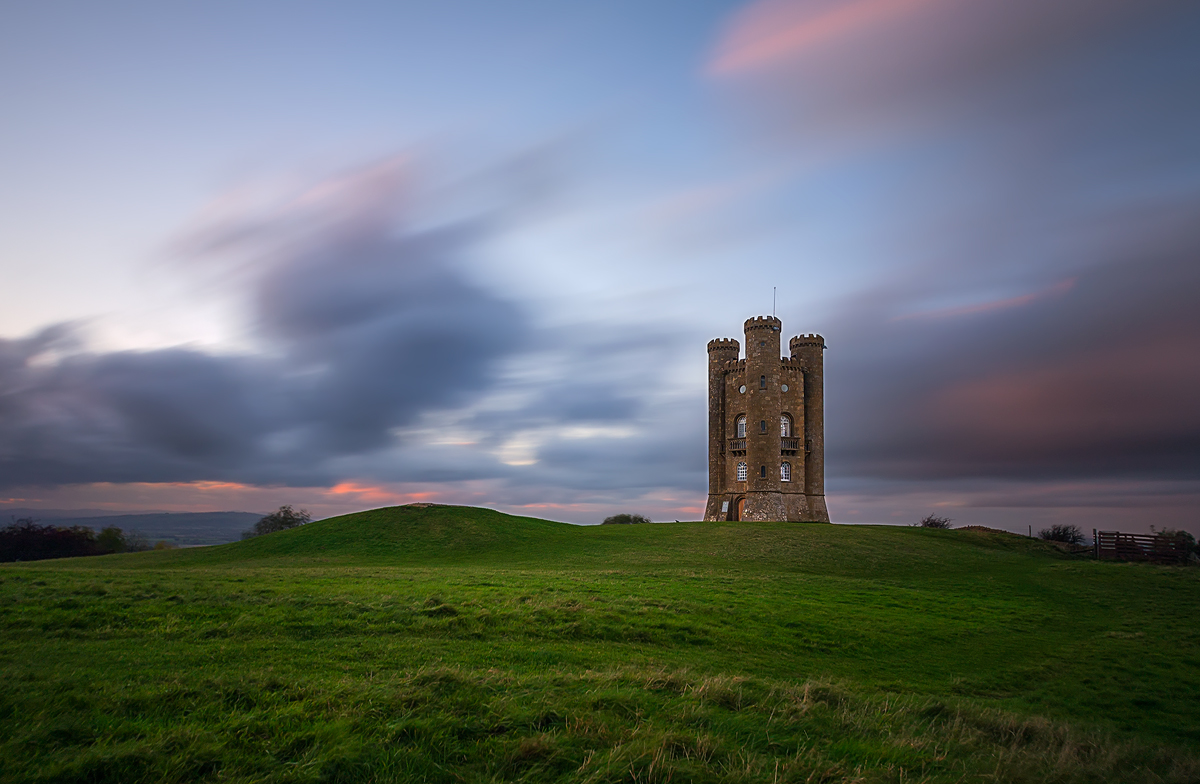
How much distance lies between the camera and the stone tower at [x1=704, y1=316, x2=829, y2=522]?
67438mm

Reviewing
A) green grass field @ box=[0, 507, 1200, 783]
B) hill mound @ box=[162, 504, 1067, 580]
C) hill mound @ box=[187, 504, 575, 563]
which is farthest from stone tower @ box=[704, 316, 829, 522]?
green grass field @ box=[0, 507, 1200, 783]

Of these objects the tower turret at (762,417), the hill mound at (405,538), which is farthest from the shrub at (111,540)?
the tower turret at (762,417)

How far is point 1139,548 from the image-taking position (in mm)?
44875

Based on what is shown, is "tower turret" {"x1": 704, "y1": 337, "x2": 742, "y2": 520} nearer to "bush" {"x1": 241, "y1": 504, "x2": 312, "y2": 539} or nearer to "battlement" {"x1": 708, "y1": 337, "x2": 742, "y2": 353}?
"battlement" {"x1": 708, "y1": 337, "x2": 742, "y2": 353}

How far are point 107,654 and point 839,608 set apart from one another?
67.6 ft

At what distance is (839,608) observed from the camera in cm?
2217

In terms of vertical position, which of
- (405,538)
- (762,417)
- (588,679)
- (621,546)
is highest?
(762,417)

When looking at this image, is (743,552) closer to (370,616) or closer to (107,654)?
(370,616)

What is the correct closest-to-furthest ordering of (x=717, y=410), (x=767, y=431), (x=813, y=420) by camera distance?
1. (x=767, y=431)
2. (x=813, y=420)
3. (x=717, y=410)

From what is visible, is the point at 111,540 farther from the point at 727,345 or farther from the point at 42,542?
the point at 727,345

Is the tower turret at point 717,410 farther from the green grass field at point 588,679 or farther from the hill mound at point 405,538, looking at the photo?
the green grass field at point 588,679

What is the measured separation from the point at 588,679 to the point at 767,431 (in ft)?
198

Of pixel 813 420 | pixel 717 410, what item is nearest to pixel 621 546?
pixel 717 410

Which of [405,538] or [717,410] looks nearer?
[405,538]
